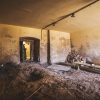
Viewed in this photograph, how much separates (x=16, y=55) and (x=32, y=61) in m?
1.13

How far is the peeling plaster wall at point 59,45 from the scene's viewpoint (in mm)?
7662

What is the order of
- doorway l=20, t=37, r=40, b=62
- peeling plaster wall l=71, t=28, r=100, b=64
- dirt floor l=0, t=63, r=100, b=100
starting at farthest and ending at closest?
1. peeling plaster wall l=71, t=28, r=100, b=64
2. doorway l=20, t=37, r=40, b=62
3. dirt floor l=0, t=63, r=100, b=100

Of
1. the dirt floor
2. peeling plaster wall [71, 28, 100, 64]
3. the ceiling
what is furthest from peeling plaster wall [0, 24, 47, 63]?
peeling plaster wall [71, 28, 100, 64]

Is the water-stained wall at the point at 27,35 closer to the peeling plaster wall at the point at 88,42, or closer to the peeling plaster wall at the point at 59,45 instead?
the peeling plaster wall at the point at 59,45

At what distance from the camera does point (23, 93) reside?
3.33m

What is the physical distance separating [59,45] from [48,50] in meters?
0.83

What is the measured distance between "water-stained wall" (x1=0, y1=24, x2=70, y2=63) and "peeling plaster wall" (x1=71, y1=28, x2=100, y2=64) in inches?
19.7

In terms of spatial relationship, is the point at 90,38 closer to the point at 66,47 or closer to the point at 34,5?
the point at 66,47

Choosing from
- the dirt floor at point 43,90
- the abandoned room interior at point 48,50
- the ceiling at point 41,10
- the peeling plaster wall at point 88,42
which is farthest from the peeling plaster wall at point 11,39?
the peeling plaster wall at point 88,42

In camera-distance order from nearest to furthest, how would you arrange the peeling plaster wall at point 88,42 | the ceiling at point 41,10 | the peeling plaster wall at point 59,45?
the ceiling at point 41,10 < the peeling plaster wall at point 88,42 < the peeling plaster wall at point 59,45

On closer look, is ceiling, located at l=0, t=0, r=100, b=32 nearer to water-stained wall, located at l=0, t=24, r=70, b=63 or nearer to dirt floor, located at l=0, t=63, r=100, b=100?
water-stained wall, located at l=0, t=24, r=70, b=63

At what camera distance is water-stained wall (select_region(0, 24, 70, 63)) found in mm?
5992

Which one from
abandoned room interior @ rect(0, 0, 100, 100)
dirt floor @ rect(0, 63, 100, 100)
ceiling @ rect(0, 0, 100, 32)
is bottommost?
dirt floor @ rect(0, 63, 100, 100)

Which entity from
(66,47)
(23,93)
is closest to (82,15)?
(66,47)
